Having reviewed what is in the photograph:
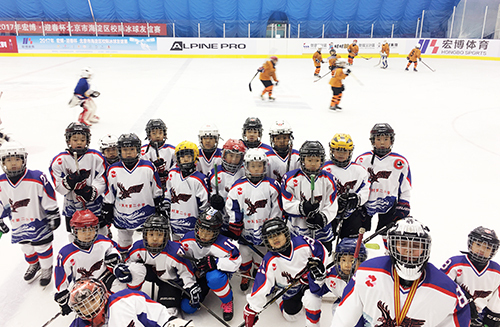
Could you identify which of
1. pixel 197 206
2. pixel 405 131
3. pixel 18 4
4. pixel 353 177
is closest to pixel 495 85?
pixel 405 131

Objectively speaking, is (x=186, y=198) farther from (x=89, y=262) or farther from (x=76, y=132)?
(x=76, y=132)

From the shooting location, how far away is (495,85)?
11.6 m

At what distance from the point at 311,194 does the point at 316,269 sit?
66 cm

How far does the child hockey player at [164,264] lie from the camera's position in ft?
7.66

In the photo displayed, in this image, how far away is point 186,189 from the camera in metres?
2.91

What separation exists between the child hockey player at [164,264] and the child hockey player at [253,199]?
50cm

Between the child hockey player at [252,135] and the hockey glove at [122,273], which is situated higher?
the child hockey player at [252,135]

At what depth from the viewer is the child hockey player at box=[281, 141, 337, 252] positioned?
8.50 feet

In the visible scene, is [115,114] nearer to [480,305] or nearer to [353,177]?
[353,177]

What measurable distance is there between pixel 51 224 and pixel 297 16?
2231 cm

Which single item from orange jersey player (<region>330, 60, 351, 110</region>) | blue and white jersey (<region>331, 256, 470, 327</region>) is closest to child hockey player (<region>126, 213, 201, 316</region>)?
blue and white jersey (<region>331, 256, 470, 327</region>)

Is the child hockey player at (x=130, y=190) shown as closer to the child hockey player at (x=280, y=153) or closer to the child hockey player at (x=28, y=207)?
the child hockey player at (x=28, y=207)

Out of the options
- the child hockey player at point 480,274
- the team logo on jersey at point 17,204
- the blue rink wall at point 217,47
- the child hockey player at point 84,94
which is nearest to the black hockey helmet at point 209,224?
the team logo on jersey at point 17,204

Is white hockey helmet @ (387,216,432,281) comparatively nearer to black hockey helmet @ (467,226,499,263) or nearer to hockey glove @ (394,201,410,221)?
black hockey helmet @ (467,226,499,263)
